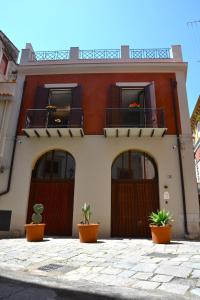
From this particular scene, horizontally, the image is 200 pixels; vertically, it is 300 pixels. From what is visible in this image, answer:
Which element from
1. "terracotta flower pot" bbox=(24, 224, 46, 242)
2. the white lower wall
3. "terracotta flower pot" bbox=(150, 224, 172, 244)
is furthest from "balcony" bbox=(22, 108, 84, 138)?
"terracotta flower pot" bbox=(150, 224, 172, 244)

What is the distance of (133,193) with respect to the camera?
10.5m

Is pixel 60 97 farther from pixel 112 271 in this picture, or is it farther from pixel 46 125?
pixel 112 271

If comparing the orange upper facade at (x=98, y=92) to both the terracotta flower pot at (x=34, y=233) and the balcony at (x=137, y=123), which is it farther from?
the terracotta flower pot at (x=34, y=233)

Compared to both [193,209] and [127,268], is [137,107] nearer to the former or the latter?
[193,209]

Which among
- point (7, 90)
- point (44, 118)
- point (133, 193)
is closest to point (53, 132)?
point (44, 118)

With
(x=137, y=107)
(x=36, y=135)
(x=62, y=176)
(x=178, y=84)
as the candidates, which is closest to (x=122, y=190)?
(x=62, y=176)

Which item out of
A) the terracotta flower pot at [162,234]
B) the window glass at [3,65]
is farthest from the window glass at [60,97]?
the terracotta flower pot at [162,234]

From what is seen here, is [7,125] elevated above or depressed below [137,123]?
below

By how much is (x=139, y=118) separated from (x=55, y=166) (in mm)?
4717

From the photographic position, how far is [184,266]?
454cm

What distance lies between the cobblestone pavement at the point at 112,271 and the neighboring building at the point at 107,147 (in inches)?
162

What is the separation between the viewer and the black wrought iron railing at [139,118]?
1105 cm

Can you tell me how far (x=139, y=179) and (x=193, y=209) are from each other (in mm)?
2476

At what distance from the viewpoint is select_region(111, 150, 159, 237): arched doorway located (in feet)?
32.9
